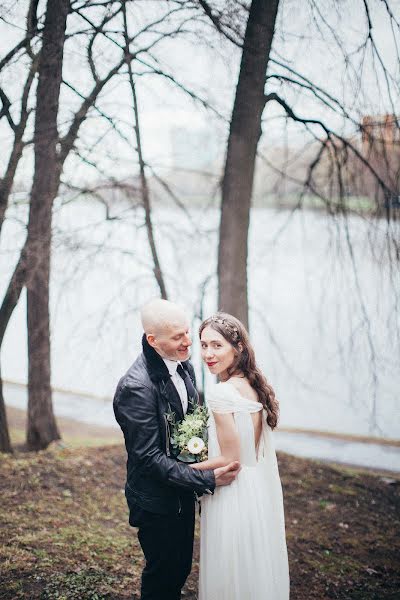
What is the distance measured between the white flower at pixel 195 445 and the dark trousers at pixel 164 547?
1.28 feet

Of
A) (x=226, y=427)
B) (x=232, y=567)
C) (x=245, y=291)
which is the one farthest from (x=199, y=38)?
(x=232, y=567)

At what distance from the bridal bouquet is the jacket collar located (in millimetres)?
259

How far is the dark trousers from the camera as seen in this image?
9.79ft

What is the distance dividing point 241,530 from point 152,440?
0.73m

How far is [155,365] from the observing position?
2930 millimetres

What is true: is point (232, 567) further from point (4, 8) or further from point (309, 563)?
point (4, 8)

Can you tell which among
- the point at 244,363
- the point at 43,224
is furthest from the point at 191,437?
the point at 43,224

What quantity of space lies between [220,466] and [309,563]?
90.9 inches

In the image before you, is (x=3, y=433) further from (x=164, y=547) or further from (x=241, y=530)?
(x=241, y=530)

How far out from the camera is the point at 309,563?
15.1ft

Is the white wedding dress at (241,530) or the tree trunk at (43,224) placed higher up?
the tree trunk at (43,224)

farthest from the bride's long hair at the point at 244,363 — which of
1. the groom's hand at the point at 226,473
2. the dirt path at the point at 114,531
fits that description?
the dirt path at the point at 114,531

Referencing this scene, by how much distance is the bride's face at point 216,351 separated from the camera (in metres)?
3.00

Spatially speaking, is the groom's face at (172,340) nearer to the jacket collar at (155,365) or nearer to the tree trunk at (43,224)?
the jacket collar at (155,365)
